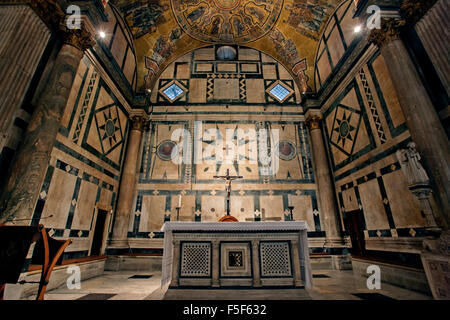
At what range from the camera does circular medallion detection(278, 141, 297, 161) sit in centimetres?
911

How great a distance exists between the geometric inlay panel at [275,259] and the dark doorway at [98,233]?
577 centimetres

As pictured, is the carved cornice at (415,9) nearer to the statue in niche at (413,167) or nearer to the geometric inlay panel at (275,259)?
the statue in niche at (413,167)

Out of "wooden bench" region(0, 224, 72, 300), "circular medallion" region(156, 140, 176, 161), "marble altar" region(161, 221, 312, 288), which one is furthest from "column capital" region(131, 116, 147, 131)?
"wooden bench" region(0, 224, 72, 300)

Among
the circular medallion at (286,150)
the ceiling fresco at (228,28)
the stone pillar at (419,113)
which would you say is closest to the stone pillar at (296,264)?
the stone pillar at (419,113)

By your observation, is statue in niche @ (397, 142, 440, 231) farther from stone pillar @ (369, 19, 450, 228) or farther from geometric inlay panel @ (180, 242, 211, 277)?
geometric inlay panel @ (180, 242, 211, 277)

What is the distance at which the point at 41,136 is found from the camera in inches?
173

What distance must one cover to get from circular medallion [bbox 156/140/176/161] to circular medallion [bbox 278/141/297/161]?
486 cm

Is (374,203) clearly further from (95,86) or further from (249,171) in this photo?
(95,86)

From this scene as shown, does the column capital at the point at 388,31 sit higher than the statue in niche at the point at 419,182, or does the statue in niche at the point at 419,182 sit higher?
the column capital at the point at 388,31

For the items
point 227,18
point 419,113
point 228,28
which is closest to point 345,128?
point 419,113

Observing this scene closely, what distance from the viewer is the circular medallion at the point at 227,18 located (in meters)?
9.48

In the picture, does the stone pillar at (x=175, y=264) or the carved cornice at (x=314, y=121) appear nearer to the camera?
the stone pillar at (x=175, y=264)

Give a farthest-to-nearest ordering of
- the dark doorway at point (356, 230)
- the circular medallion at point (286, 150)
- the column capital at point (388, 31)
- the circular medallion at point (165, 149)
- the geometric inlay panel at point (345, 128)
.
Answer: the circular medallion at point (286, 150) → the circular medallion at point (165, 149) → the geometric inlay panel at point (345, 128) → the dark doorway at point (356, 230) → the column capital at point (388, 31)

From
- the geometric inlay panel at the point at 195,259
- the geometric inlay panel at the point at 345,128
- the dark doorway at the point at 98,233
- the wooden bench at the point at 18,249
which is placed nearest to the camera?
the wooden bench at the point at 18,249
